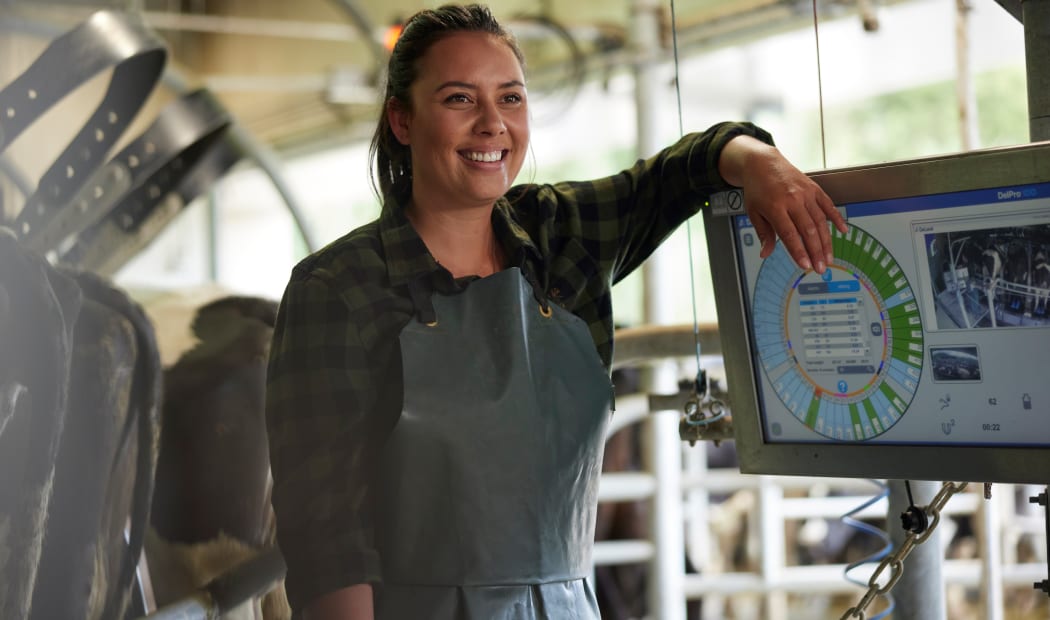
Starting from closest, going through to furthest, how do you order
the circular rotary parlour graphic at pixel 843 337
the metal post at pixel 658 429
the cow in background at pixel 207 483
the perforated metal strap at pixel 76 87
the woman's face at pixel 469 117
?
the circular rotary parlour graphic at pixel 843 337, the woman's face at pixel 469 117, the perforated metal strap at pixel 76 87, the cow in background at pixel 207 483, the metal post at pixel 658 429

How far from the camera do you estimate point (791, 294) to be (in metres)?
1.21

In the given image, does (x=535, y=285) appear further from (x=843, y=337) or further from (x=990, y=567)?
(x=990, y=567)

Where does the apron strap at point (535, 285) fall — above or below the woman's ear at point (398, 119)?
below

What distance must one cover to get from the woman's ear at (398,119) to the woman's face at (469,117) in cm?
3

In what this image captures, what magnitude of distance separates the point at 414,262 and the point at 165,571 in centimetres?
115

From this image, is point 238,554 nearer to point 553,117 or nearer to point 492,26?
point 492,26

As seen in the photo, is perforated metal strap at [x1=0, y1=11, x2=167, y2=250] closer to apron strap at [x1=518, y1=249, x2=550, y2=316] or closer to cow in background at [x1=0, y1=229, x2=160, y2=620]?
cow in background at [x1=0, y1=229, x2=160, y2=620]

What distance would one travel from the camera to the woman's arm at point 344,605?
1.14 m

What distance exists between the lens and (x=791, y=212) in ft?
3.72

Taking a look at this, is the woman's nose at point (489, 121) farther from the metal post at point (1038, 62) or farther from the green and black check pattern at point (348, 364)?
the metal post at point (1038, 62)

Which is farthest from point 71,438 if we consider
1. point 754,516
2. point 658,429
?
point 754,516

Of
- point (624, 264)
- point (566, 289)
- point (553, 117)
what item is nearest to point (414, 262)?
point (566, 289)

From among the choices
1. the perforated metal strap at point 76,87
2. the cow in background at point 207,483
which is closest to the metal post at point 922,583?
the cow in background at point 207,483

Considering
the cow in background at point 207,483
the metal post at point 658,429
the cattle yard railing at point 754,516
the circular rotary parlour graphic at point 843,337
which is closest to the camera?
the circular rotary parlour graphic at point 843,337
